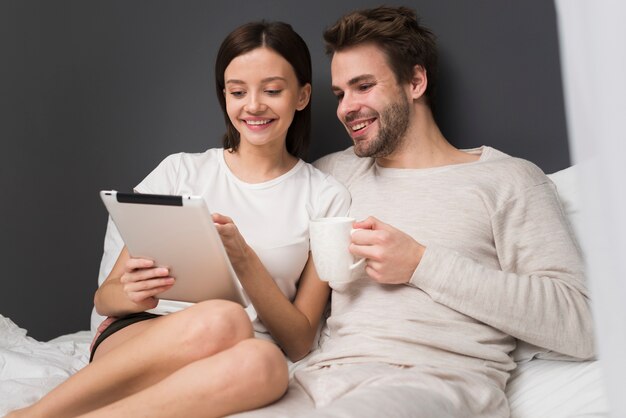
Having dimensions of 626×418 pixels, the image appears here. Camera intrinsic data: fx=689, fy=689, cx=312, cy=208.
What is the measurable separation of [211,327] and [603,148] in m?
0.83

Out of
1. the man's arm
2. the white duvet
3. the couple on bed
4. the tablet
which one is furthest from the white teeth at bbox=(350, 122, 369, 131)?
the white duvet

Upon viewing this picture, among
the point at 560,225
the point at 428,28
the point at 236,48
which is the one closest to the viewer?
the point at 560,225

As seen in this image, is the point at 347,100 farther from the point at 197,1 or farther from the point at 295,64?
the point at 197,1

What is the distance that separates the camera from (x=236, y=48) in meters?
1.69

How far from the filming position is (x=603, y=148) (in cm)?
59

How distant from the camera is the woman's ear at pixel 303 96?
1.79m

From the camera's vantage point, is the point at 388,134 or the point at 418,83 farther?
the point at 418,83

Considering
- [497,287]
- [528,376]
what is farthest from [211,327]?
[528,376]

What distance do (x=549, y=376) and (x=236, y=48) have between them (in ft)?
3.40

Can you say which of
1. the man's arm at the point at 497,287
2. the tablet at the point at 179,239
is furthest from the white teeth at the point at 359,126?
the tablet at the point at 179,239

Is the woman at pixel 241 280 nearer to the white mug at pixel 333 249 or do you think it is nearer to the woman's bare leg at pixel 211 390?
the woman's bare leg at pixel 211 390

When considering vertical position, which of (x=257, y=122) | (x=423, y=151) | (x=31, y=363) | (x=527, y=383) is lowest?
(x=527, y=383)

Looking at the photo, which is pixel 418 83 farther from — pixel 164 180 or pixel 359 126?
pixel 164 180

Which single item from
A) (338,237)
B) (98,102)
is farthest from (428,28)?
(98,102)
